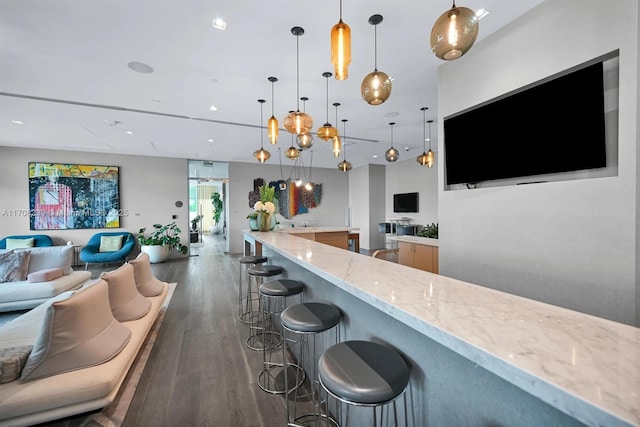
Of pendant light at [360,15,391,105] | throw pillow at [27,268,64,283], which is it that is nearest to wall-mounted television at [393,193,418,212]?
pendant light at [360,15,391,105]

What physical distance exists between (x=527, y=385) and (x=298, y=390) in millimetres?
1946

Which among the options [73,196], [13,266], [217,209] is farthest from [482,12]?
[217,209]

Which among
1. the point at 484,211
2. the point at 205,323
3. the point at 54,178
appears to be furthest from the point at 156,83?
the point at 54,178

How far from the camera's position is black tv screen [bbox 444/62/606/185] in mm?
1928

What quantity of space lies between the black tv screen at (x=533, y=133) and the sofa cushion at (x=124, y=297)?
3.52 m

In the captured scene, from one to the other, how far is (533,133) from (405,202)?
6724 mm

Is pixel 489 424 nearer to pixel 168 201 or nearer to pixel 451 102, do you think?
pixel 451 102

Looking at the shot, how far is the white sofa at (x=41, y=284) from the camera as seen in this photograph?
358 centimetres

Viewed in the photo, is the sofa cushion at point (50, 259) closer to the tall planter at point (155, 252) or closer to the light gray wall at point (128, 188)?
the tall planter at point (155, 252)

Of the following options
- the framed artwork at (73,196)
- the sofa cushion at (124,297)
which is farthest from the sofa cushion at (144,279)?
the framed artwork at (73,196)

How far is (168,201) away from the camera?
7922 mm

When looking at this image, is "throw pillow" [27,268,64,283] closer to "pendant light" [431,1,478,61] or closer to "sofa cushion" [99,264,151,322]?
"sofa cushion" [99,264,151,322]

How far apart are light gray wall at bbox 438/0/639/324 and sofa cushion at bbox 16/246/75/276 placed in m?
5.71

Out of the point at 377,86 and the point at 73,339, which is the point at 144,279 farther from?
the point at 377,86
